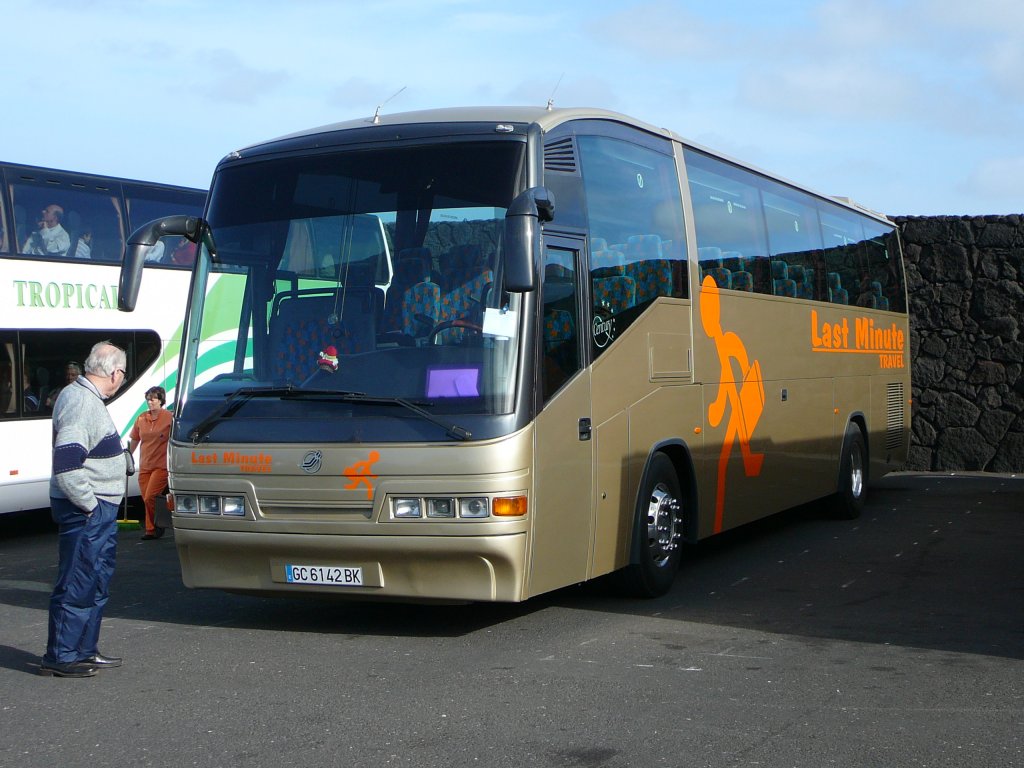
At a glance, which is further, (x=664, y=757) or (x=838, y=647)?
(x=838, y=647)

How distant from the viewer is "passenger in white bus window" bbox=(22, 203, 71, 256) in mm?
14578

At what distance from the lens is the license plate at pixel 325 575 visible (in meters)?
8.09

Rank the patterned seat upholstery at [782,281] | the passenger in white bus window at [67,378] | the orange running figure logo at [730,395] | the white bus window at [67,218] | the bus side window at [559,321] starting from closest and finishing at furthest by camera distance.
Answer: the bus side window at [559,321] → the orange running figure logo at [730,395] → the patterned seat upholstery at [782,281] → the white bus window at [67,218] → the passenger in white bus window at [67,378]

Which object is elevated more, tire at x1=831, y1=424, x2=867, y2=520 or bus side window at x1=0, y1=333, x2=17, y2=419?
bus side window at x1=0, y1=333, x2=17, y2=419

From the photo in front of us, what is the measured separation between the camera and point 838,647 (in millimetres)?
7988

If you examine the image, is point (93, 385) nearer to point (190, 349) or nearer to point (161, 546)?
point (190, 349)

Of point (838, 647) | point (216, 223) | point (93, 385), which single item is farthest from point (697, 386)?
point (93, 385)

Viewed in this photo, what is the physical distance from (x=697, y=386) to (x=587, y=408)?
2.18 metres

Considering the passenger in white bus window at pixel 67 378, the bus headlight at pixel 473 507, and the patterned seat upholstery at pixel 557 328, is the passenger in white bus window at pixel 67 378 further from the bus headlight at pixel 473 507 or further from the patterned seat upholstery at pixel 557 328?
the bus headlight at pixel 473 507

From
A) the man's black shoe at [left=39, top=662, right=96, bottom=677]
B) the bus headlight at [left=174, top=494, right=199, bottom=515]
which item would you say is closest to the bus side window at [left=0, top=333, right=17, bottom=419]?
the bus headlight at [left=174, top=494, right=199, bottom=515]

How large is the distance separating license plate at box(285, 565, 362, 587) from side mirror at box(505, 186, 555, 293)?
76.7 inches

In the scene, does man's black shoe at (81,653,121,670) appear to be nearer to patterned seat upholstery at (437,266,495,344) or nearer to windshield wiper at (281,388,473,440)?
windshield wiper at (281,388,473,440)

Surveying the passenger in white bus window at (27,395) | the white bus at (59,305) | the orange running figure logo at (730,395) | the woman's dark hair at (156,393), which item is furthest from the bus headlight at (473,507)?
the passenger in white bus window at (27,395)

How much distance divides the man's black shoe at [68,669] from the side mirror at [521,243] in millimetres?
3059
